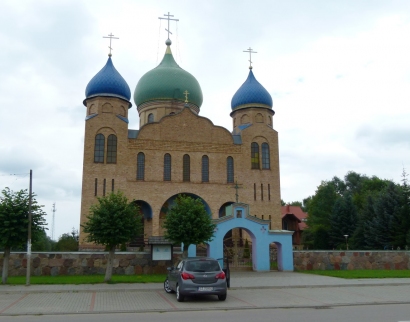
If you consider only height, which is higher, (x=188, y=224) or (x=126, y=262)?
(x=188, y=224)

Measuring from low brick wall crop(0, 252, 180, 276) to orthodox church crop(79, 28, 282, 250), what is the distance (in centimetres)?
904

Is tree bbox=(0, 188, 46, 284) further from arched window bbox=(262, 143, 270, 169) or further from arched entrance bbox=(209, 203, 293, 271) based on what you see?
arched window bbox=(262, 143, 270, 169)

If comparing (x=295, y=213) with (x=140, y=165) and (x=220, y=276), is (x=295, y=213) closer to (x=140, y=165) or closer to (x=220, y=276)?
(x=140, y=165)

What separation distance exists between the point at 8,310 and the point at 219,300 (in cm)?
540

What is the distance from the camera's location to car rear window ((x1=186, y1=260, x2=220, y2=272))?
12.3 m

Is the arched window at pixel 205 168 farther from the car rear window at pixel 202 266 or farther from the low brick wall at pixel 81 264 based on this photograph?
the car rear window at pixel 202 266

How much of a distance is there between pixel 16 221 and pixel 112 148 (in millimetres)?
15415

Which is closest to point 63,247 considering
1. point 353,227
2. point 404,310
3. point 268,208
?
point 268,208

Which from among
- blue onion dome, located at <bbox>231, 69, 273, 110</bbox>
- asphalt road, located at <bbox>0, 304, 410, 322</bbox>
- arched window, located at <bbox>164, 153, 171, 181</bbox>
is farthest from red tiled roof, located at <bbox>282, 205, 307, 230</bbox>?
asphalt road, located at <bbox>0, 304, 410, 322</bbox>

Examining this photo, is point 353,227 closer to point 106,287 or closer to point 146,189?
point 146,189

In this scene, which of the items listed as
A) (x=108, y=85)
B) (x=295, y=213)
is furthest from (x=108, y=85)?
(x=295, y=213)

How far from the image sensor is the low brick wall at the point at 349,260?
23766mm

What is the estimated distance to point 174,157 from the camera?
3262 centimetres

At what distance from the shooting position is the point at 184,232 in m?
19.5
